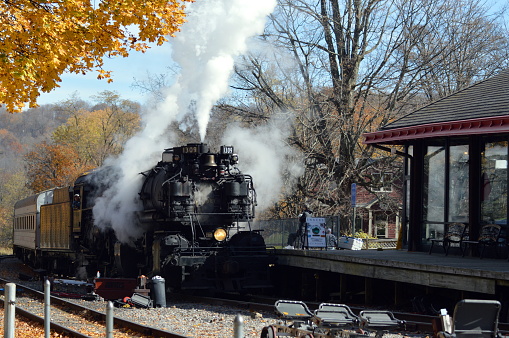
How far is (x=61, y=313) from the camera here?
1457 centimetres

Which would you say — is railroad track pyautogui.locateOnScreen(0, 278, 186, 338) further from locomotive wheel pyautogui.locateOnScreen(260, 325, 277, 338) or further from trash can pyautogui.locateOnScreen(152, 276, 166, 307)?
locomotive wheel pyautogui.locateOnScreen(260, 325, 277, 338)

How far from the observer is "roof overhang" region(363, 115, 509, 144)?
46.4 feet

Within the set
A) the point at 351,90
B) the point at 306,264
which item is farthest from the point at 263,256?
the point at 351,90

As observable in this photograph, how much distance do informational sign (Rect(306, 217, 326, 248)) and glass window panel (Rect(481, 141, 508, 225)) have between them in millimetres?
5289

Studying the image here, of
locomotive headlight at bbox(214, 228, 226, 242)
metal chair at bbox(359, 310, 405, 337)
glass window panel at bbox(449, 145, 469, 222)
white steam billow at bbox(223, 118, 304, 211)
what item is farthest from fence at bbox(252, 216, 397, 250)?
metal chair at bbox(359, 310, 405, 337)

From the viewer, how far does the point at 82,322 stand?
13055 millimetres

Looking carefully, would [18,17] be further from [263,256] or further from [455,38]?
[455,38]

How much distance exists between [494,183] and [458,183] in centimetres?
105

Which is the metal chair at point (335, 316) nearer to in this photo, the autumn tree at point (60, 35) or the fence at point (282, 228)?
the autumn tree at point (60, 35)

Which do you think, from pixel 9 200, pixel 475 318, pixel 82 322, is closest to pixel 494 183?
pixel 475 318

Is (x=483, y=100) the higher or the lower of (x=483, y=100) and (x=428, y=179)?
the higher

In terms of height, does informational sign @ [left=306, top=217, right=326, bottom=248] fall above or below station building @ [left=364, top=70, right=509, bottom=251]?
below

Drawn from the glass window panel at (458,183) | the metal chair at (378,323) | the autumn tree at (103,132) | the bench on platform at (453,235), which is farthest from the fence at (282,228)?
the autumn tree at (103,132)

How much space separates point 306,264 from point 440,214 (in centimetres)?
329
